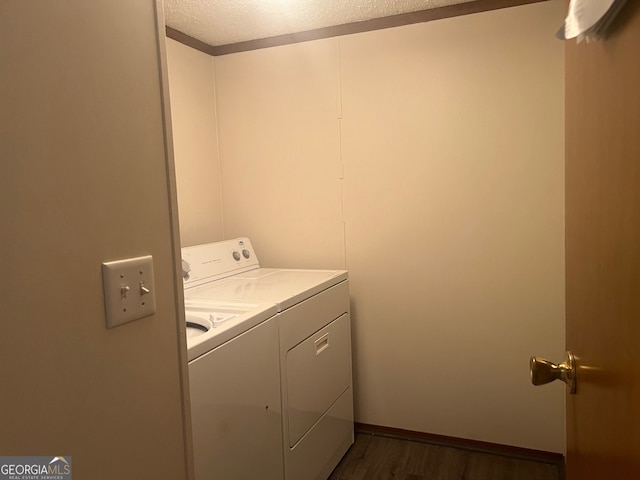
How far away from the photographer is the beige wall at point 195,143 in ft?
7.75

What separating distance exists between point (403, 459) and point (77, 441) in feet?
6.17

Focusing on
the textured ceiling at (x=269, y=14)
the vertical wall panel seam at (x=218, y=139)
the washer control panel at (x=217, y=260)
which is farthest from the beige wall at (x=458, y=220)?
the vertical wall panel seam at (x=218, y=139)

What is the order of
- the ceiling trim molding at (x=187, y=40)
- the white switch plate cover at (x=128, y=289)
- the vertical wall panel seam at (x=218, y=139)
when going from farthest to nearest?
the vertical wall panel seam at (x=218, y=139) → the ceiling trim molding at (x=187, y=40) → the white switch plate cover at (x=128, y=289)

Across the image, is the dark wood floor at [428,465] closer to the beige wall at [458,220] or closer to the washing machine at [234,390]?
the beige wall at [458,220]

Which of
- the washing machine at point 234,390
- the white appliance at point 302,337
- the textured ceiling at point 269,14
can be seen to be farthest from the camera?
the textured ceiling at point 269,14

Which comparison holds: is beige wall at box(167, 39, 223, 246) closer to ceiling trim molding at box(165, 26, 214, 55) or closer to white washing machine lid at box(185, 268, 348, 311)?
ceiling trim molding at box(165, 26, 214, 55)

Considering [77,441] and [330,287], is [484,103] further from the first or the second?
[77,441]

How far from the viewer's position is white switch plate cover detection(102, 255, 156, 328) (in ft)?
2.53

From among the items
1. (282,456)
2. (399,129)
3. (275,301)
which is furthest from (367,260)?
(282,456)

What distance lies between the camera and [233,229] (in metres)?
2.72

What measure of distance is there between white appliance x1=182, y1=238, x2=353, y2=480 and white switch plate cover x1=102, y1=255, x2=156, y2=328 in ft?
2.73

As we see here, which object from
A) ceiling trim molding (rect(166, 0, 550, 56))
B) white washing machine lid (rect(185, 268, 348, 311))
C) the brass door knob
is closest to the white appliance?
white washing machine lid (rect(185, 268, 348, 311))

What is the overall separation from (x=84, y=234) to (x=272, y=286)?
4.31 ft

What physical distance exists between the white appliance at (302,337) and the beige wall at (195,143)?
224mm
